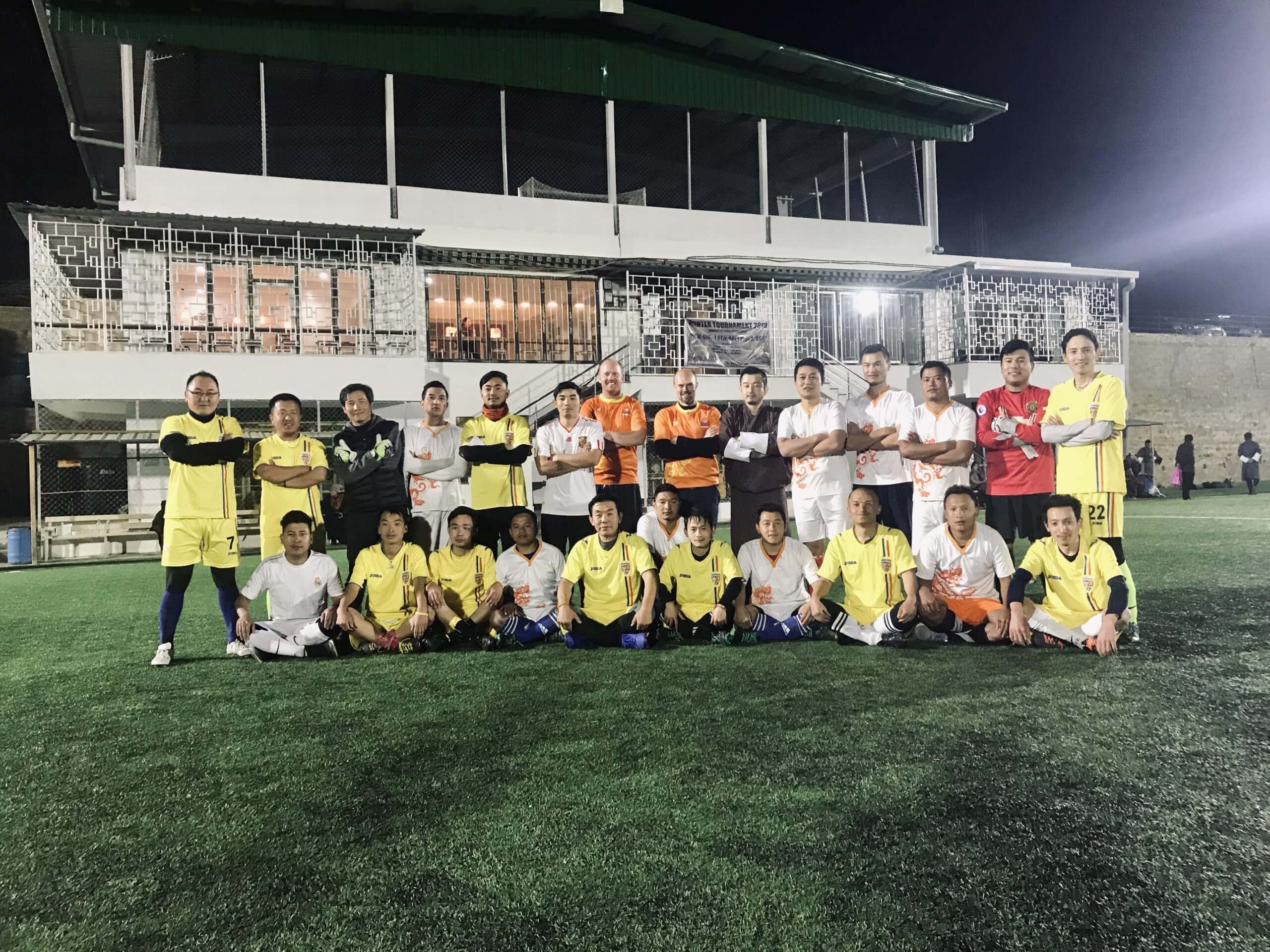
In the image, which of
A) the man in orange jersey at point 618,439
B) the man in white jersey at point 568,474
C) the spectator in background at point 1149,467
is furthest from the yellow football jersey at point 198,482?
the spectator in background at point 1149,467

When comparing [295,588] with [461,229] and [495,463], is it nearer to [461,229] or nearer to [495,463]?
[495,463]

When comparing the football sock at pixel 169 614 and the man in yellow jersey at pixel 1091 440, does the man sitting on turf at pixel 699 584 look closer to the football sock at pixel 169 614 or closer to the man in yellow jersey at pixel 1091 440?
the man in yellow jersey at pixel 1091 440

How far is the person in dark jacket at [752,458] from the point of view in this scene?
17.6 ft

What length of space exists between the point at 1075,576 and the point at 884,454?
150cm

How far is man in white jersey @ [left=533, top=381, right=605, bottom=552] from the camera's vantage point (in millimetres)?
5488

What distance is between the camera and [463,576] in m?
5.12

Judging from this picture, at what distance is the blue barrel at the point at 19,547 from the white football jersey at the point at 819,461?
11.1 m

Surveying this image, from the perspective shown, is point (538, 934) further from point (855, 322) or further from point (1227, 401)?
point (1227, 401)

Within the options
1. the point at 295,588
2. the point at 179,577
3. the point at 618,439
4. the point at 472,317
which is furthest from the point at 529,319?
the point at 179,577

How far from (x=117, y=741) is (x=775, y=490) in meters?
3.90

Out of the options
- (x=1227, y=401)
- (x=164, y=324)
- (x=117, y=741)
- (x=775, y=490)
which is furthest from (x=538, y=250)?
(x=1227, y=401)

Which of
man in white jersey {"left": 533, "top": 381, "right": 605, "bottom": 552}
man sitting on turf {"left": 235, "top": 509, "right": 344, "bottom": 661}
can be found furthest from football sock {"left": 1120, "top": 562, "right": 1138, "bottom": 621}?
man sitting on turf {"left": 235, "top": 509, "right": 344, "bottom": 661}

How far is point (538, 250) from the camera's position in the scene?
13.5 meters

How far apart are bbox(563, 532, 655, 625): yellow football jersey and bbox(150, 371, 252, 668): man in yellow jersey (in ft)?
6.72
